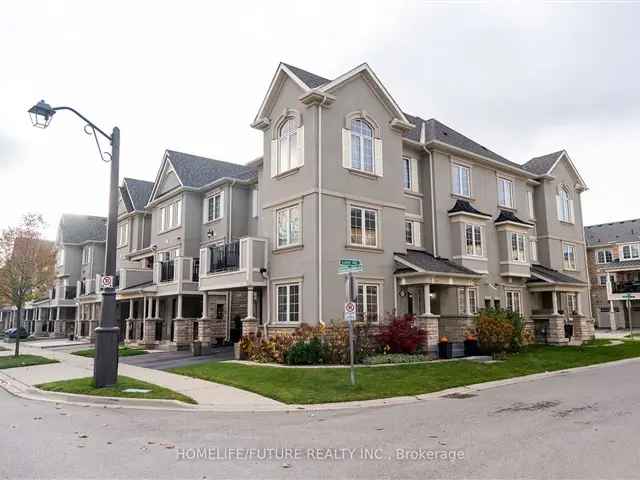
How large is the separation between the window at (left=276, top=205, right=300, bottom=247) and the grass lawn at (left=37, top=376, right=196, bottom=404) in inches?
323

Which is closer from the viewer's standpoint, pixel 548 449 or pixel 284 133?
pixel 548 449

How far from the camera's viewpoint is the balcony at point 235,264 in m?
20.1

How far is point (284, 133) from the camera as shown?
21.1 m

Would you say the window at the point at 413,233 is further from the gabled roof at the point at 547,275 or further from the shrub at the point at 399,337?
the gabled roof at the point at 547,275

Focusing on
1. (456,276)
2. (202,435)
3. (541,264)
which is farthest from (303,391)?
(541,264)

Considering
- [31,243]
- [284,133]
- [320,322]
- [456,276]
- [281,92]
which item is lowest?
[320,322]

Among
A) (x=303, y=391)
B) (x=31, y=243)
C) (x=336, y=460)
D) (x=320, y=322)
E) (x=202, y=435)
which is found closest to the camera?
(x=336, y=460)

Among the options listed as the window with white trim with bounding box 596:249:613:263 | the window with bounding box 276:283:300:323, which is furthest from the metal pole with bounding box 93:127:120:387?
the window with white trim with bounding box 596:249:613:263

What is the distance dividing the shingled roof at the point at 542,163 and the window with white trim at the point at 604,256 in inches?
1247

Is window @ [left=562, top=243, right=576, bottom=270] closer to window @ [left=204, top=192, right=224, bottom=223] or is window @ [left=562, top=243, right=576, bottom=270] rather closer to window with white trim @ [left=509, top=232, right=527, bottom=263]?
window with white trim @ [left=509, top=232, right=527, bottom=263]

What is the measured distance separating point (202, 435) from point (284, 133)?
1511cm

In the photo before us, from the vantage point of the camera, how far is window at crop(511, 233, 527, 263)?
2605cm

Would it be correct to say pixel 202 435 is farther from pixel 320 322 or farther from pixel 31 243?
pixel 31 243

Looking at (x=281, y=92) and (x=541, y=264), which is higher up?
(x=281, y=92)
